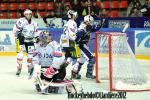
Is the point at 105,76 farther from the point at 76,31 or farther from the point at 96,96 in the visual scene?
the point at 96,96

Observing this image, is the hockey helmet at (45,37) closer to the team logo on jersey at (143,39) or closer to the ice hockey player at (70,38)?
the ice hockey player at (70,38)

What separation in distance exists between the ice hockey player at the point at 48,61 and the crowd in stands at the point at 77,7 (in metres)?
7.56

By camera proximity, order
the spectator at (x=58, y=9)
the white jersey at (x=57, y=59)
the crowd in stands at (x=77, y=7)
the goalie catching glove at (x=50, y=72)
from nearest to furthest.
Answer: the white jersey at (x=57, y=59) < the goalie catching glove at (x=50, y=72) < the crowd in stands at (x=77, y=7) < the spectator at (x=58, y=9)

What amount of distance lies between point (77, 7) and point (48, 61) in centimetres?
916

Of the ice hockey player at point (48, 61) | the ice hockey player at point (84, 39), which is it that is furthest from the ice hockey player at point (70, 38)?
the ice hockey player at point (48, 61)

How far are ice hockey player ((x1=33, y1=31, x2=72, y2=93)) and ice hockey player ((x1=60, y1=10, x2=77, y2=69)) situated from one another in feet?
6.12

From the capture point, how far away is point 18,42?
12.5 meters

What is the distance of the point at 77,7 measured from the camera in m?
18.5

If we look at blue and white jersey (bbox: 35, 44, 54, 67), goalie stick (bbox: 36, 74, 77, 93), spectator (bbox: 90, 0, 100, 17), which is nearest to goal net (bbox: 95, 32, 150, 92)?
goalie stick (bbox: 36, 74, 77, 93)

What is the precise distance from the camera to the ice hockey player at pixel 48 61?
9.22 meters

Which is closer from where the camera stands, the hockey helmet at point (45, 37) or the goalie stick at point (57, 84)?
the goalie stick at point (57, 84)

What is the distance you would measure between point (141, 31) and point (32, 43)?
5039mm

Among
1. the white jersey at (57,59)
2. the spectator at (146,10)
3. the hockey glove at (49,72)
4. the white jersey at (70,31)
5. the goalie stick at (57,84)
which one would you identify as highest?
the spectator at (146,10)

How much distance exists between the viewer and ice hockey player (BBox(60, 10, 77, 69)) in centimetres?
1141
